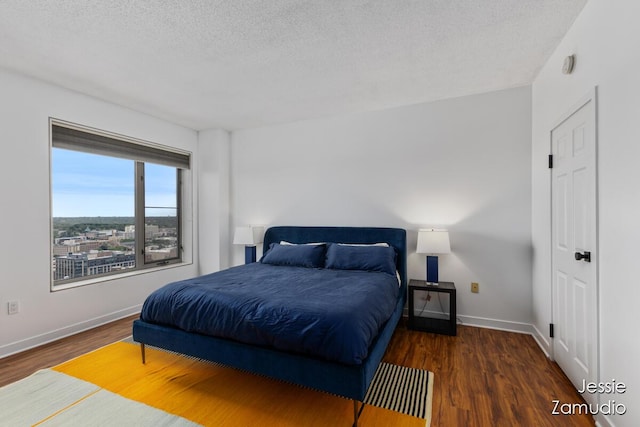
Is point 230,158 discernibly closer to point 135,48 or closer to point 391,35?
point 135,48

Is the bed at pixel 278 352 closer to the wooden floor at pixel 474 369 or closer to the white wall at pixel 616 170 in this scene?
the wooden floor at pixel 474 369

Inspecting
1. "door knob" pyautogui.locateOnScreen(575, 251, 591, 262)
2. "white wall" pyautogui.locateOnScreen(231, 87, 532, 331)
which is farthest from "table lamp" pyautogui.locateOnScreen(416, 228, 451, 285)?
"door knob" pyautogui.locateOnScreen(575, 251, 591, 262)

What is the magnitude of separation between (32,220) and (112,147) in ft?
3.76

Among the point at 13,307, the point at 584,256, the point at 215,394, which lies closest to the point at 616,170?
the point at 584,256

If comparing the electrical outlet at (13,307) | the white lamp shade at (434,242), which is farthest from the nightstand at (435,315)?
the electrical outlet at (13,307)

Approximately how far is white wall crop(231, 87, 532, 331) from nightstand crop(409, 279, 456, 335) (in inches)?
9.5

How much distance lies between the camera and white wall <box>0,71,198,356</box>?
8.38 feet

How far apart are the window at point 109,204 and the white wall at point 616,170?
452 centimetres

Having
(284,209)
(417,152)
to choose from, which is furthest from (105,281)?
(417,152)

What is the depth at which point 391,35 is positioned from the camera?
2107 mm

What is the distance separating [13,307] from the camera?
2584mm

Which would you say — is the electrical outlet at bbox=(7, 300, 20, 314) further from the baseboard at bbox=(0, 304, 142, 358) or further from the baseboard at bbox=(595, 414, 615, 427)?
the baseboard at bbox=(595, 414, 615, 427)

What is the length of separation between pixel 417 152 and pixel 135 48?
297 centimetres

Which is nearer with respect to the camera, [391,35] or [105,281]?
[391,35]
